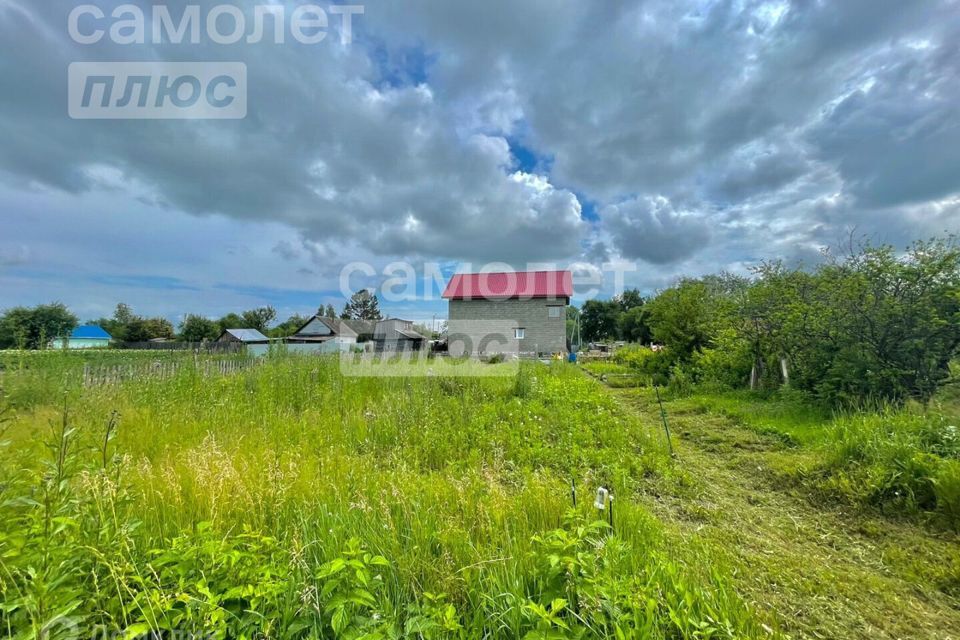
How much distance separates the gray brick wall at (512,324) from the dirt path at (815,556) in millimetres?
16595

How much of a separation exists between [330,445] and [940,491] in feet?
18.0

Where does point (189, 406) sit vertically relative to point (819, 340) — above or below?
below

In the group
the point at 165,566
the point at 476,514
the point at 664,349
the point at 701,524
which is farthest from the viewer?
the point at 664,349

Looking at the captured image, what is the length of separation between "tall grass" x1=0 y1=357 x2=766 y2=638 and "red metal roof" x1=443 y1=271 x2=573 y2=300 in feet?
58.0

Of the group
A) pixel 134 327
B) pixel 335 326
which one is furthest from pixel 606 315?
pixel 134 327

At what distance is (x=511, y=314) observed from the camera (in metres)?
21.2

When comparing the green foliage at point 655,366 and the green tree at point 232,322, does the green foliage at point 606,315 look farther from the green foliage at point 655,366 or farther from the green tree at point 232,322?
the green tree at point 232,322

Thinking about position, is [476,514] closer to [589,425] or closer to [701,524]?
[701,524]

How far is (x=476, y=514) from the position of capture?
2.15 metres

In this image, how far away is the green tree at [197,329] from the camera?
147ft

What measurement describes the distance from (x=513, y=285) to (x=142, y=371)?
17418 millimetres

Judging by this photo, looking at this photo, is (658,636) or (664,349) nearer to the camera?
(658,636)

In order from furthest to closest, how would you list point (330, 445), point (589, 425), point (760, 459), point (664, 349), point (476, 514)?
point (664, 349) → point (589, 425) → point (760, 459) → point (330, 445) → point (476, 514)

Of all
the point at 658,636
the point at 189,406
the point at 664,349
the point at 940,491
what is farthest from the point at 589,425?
the point at 664,349
